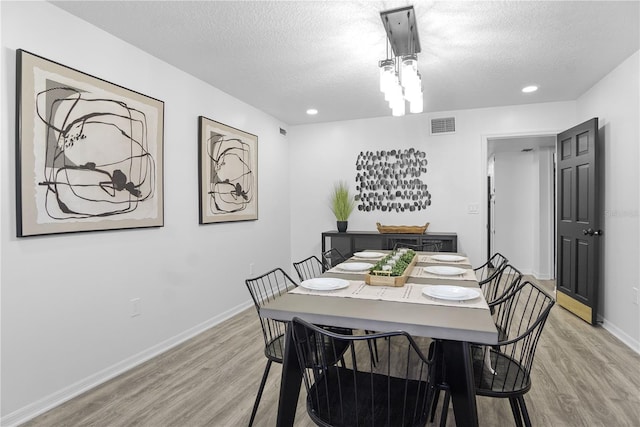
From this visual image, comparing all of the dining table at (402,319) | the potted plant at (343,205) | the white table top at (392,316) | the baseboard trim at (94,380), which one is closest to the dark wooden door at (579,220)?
the dining table at (402,319)

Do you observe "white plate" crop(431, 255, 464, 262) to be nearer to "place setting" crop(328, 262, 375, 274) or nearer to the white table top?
"place setting" crop(328, 262, 375, 274)

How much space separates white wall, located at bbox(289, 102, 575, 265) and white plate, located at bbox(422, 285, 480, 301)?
9.64 ft

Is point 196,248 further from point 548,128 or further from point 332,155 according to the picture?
point 548,128

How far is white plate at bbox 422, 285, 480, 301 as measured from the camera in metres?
1.70

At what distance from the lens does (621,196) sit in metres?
3.12

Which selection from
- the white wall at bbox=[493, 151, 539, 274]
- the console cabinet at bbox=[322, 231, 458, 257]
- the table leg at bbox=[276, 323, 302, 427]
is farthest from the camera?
the white wall at bbox=[493, 151, 539, 274]

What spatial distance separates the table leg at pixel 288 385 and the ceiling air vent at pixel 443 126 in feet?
12.4

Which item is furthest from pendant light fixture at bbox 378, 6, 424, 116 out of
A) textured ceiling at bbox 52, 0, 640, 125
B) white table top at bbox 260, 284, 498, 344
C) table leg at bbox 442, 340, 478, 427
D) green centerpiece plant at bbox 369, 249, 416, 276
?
table leg at bbox 442, 340, 478, 427

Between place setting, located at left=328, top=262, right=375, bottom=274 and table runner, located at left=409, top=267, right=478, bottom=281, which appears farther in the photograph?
place setting, located at left=328, top=262, right=375, bottom=274

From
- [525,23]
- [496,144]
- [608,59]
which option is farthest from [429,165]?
[525,23]

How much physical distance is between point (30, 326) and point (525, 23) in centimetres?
356

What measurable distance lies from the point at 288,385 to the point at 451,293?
0.90m

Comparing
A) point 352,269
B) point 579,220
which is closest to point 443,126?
point 579,220

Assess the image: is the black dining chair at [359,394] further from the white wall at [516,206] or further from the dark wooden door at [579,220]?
the white wall at [516,206]
